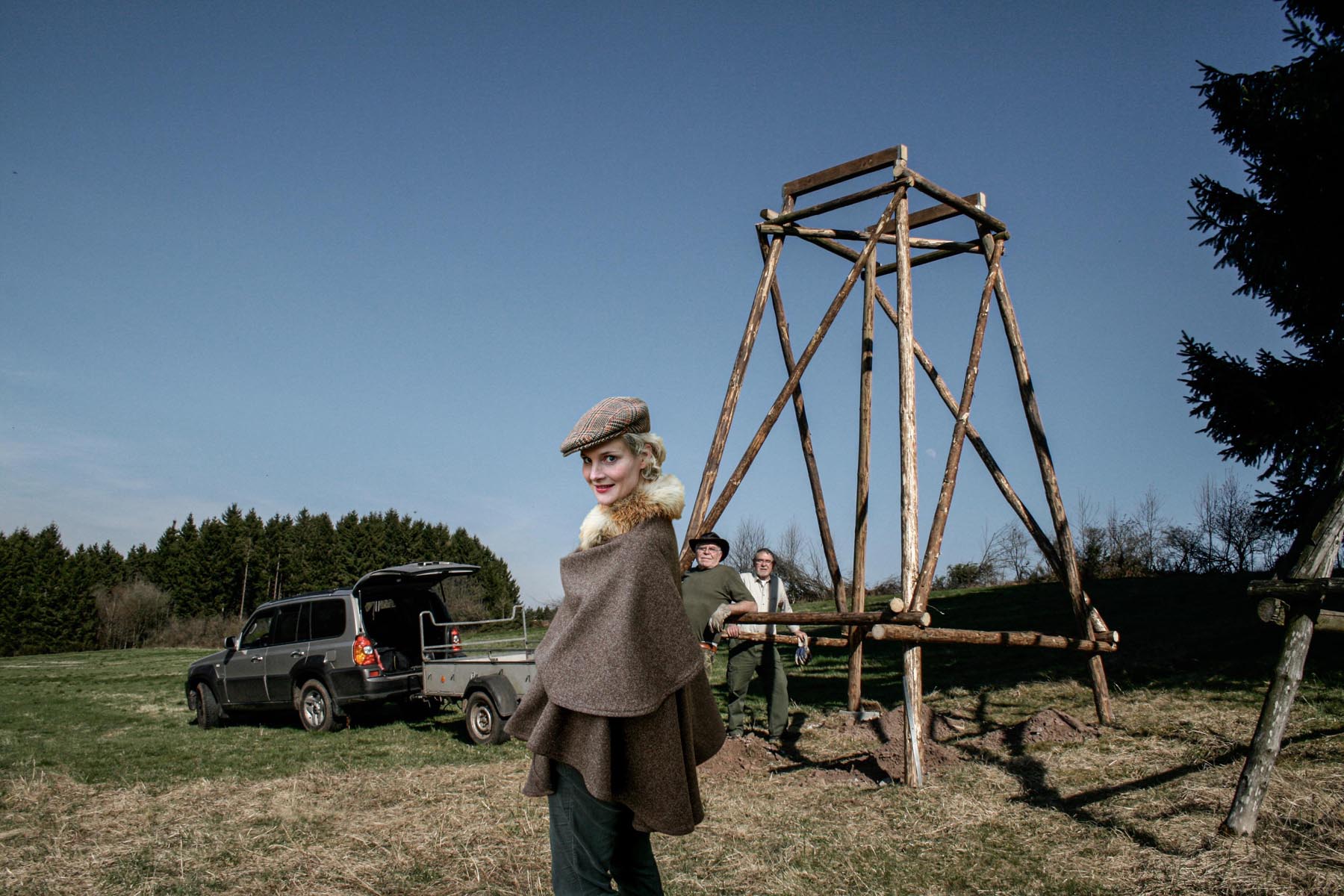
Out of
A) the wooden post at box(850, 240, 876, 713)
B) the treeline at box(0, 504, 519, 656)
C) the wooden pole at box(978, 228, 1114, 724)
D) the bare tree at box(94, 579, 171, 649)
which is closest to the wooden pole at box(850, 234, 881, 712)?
the wooden post at box(850, 240, 876, 713)

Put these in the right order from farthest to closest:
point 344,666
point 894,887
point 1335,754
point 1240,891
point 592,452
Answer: point 344,666 → point 1335,754 → point 894,887 → point 1240,891 → point 592,452

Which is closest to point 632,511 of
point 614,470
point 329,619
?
point 614,470

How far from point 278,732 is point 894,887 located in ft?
A: 30.6

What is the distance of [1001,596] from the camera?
65.8 ft

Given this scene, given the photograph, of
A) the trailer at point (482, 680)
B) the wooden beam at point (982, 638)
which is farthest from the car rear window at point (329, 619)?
the wooden beam at point (982, 638)

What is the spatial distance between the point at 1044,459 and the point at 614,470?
7487 mm

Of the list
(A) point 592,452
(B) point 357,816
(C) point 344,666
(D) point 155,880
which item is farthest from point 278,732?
(A) point 592,452

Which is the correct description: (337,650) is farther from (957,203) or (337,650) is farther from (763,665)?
(957,203)

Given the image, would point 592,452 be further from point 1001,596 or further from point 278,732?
point 1001,596

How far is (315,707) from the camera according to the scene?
1104cm

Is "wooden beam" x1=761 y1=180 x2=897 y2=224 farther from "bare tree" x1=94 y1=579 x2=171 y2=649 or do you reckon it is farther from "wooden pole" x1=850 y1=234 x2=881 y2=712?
"bare tree" x1=94 y1=579 x2=171 y2=649

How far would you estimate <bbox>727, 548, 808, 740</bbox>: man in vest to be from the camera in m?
8.54

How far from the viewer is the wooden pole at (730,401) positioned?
7.54m

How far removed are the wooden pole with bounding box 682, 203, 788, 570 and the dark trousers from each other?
4756 millimetres
